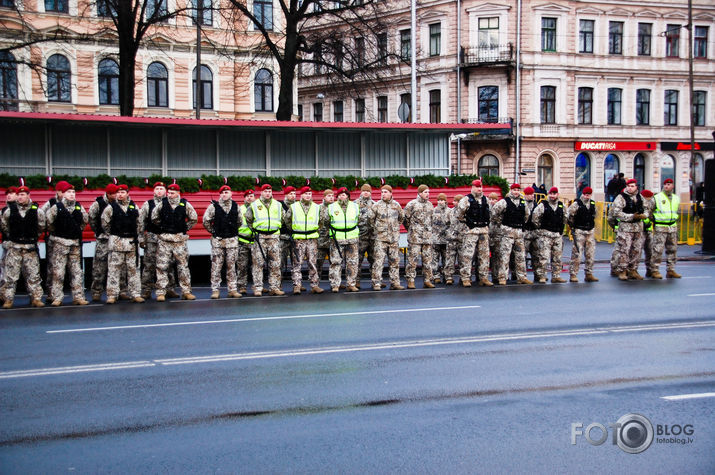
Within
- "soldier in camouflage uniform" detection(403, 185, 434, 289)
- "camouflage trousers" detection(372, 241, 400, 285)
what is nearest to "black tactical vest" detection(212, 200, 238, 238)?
"camouflage trousers" detection(372, 241, 400, 285)

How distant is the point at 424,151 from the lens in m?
22.5

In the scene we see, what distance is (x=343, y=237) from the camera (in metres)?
16.1

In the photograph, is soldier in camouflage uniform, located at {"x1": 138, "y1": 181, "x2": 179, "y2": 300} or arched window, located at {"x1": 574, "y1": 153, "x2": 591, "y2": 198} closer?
soldier in camouflage uniform, located at {"x1": 138, "y1": 181, "x2": 179, "y2": 300}

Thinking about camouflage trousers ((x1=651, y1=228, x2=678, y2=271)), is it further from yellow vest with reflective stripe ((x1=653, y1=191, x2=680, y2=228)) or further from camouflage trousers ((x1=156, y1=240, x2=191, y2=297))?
camouflage trousers ((x1=156, y1=240, x2=191, y2=297))

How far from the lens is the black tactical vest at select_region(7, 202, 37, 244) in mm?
14180

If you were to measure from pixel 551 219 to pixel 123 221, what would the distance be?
846 cm

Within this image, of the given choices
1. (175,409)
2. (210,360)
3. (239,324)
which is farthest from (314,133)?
(175,409)

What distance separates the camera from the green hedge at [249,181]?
17344 mm

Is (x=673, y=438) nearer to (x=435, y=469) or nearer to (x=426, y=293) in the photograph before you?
(x=435, y=469)

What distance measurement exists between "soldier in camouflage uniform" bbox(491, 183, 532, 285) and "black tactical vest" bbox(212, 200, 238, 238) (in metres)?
5.29

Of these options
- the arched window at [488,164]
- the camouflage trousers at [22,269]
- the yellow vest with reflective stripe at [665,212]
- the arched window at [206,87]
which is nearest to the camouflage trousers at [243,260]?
the camouflage trousers at [22,269]

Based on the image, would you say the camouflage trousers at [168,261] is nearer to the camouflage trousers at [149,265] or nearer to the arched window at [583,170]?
the camouflage trousers at [149,265]

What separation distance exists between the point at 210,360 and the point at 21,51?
33035 mm

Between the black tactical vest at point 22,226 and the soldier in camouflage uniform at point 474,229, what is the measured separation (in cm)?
799
